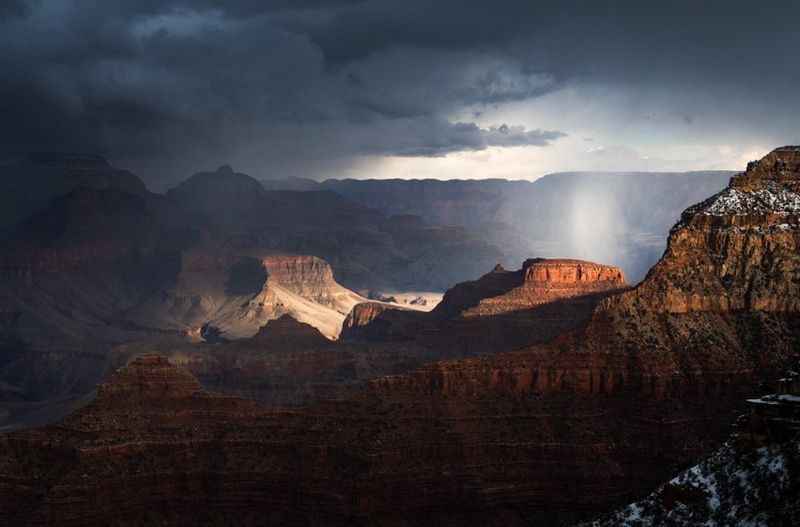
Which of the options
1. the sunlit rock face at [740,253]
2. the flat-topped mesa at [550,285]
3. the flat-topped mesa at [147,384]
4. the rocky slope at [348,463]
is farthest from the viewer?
the flat-topped mesa at [550,285]

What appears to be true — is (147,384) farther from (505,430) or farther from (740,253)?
(740,253)

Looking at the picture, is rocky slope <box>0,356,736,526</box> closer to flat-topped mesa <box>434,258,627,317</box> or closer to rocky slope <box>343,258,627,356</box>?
rocky slope <box>343,258,627,356</box>

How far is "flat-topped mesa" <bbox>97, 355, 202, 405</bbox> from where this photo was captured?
8006 centimetres

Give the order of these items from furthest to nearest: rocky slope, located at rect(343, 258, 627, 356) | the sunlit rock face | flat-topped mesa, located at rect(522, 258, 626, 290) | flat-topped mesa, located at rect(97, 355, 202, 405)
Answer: flat-topped mesa, located at rect(522, 258, 626, 290) < rocky slope, located at rect(343, 258, 627, 356) < flat-topped mesa, located at rect(97, 355, 202, 405) < the sunlit rock face

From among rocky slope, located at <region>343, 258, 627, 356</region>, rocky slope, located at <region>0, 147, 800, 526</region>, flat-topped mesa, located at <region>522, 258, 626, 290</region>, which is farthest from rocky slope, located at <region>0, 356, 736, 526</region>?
flat-topped mesa, located at <region>522, 258, 626, 290</region>

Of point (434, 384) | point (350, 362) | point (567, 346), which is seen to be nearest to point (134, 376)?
point (434, 384)

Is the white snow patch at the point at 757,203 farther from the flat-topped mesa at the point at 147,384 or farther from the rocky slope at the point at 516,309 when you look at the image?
the rocky slope at the point at 516,309

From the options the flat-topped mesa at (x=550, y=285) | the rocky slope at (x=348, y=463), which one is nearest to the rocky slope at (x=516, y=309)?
the flat-topped mesa at (x=550, y=285)

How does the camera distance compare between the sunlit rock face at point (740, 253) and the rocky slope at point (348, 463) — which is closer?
the rocky slope at point (348, 463)

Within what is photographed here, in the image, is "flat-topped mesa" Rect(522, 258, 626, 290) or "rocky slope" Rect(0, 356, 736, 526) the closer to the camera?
"rocky slope" Rect(0, 356, 736, 526)

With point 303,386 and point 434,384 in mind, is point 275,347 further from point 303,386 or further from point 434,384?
point 434,384

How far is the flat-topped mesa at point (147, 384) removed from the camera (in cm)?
8006

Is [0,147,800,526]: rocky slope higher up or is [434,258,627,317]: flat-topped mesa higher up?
[434,258,627,317]: flat-topped mesa

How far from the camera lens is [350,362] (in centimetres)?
12900
